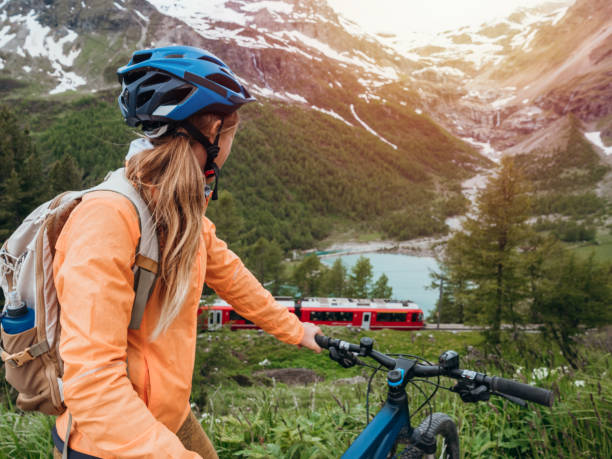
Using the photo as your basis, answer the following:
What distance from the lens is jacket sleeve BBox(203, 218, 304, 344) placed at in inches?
68.7

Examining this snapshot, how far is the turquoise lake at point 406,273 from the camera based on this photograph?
2291 inches

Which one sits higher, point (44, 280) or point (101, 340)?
point (44, 280)

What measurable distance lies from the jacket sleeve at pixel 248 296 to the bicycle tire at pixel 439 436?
2.28ft

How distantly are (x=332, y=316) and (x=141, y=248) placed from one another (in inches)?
757

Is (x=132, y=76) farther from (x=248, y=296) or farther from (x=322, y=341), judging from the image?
(x=322, y=341)

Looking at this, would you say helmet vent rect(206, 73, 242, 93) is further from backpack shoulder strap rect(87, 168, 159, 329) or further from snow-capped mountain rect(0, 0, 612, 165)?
snow-capped mountain rect(0, 0, 612, 165)

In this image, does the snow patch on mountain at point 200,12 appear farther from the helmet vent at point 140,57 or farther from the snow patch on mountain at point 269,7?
the helmet vent at point 140,57

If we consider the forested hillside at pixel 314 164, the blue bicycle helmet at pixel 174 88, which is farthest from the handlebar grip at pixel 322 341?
the forested hillside at pixel 314 164

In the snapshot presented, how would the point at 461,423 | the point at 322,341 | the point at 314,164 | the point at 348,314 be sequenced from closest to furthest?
1. the point at 322,341
2. the point at 461,423
3. the point at 348,314
4. the point at 314,164

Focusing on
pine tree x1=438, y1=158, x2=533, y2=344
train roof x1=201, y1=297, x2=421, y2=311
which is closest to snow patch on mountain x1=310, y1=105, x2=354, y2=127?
train roof x1=201, y1=297, x2=421, y2=311

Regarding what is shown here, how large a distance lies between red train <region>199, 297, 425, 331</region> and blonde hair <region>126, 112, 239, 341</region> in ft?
58.6

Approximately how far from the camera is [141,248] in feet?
3.27

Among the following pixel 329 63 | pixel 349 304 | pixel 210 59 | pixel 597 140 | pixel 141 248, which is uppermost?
pixel 329 63

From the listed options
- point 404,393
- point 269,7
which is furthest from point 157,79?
point 269,7
